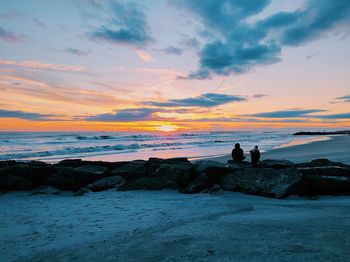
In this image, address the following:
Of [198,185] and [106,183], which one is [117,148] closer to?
[106,183]

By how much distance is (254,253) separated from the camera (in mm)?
3729

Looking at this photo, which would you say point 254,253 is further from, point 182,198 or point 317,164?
point 317,164

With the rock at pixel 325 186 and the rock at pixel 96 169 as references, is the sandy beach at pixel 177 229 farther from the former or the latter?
the rock at pixel 96 169

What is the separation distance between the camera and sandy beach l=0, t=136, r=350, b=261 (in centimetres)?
382

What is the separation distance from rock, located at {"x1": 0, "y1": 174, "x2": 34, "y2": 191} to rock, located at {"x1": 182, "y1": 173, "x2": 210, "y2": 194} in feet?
15.1

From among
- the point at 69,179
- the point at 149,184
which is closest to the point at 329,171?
the point at 149,184

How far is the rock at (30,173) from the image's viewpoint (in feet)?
31.1

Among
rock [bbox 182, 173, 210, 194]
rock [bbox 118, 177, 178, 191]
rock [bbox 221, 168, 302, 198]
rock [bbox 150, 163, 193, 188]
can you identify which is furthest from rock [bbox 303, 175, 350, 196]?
rock [bbox 118, 177, 178, 191]

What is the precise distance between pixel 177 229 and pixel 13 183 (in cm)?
611

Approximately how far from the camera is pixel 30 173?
9625 millimetres

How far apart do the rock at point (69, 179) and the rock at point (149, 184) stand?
4.35 ft

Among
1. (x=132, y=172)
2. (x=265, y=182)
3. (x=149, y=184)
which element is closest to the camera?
(x=265, y=182)

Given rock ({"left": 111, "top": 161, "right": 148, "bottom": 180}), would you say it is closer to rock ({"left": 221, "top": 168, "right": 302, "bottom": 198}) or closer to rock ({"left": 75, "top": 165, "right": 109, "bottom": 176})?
rock ({"left": 75, "top": 165, "right": 109, "bottom": 176})

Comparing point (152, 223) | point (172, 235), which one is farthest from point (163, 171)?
point (172, 235)
